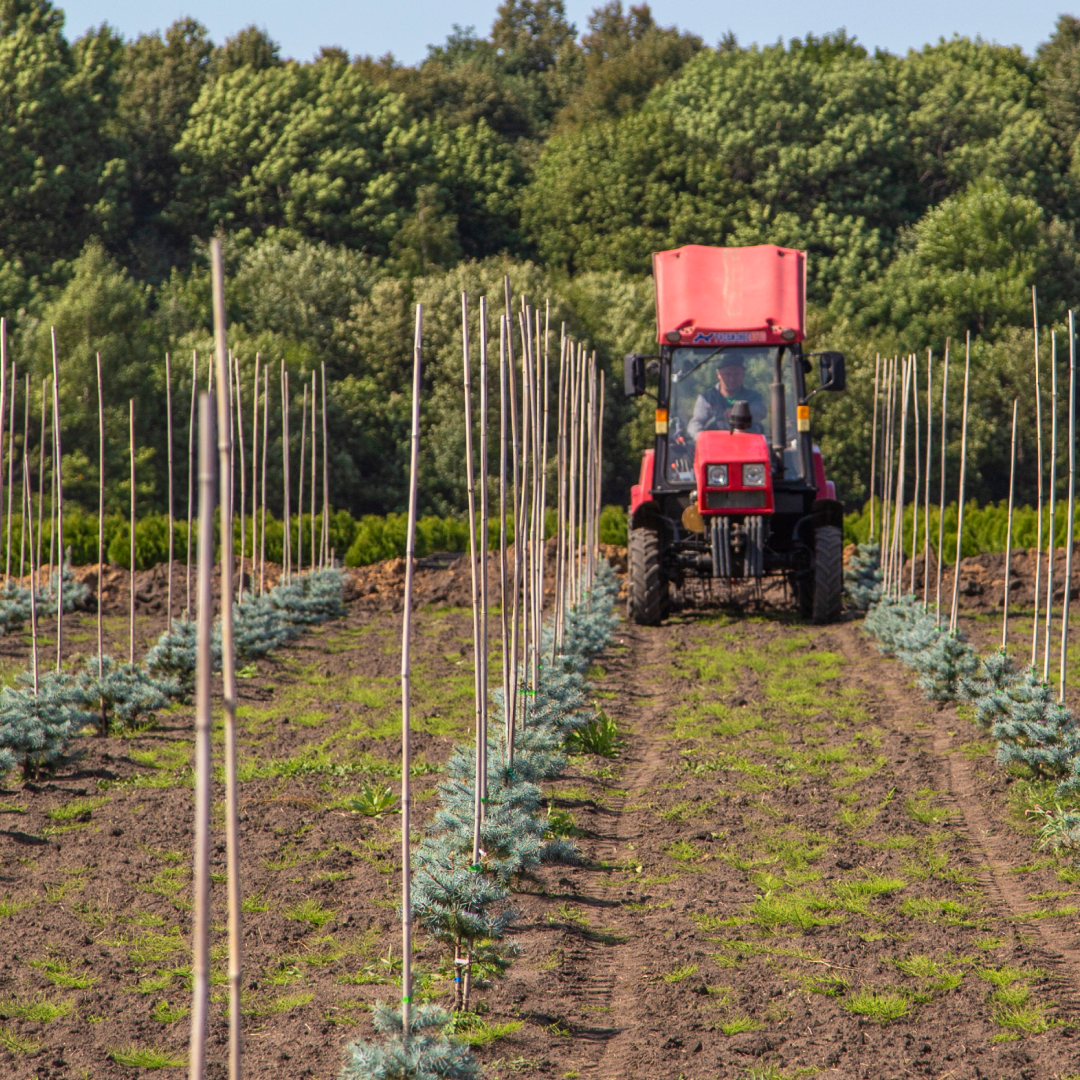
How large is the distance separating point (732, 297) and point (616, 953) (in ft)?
26.2

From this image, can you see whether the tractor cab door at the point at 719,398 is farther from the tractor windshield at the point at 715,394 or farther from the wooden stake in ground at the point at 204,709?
the wooden stake in ground at the point at 204,709

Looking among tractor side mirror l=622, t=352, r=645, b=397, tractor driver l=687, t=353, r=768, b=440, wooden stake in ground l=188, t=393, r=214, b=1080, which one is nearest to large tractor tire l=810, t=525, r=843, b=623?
tractor driver l=687, t=353, r=768, b=440

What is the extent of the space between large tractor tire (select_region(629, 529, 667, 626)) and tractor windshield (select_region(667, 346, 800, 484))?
0.57 metres

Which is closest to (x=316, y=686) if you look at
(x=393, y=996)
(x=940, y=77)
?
(x=393, y=996)

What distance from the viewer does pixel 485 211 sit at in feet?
125

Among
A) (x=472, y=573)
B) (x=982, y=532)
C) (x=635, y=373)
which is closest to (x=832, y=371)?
(x=635, y=373)

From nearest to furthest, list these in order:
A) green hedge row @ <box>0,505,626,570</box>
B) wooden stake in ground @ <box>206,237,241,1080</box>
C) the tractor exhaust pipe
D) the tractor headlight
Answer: wooden stake in ground @ <box>206,237,241,1080</box> < the tractor headlight < the tractor exhaust pipe < green hedge row @ <box>0,505,626,570</box>

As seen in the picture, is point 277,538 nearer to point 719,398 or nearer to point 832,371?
point 719,398

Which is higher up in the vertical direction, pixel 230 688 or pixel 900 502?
pixel 900 502

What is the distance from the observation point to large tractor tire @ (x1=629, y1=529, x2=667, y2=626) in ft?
36.2

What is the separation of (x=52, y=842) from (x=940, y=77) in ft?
122

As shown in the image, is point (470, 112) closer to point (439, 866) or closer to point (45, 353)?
point (45, 353)

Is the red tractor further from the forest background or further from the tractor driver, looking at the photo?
the forest background

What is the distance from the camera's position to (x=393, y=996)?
3.85 m
